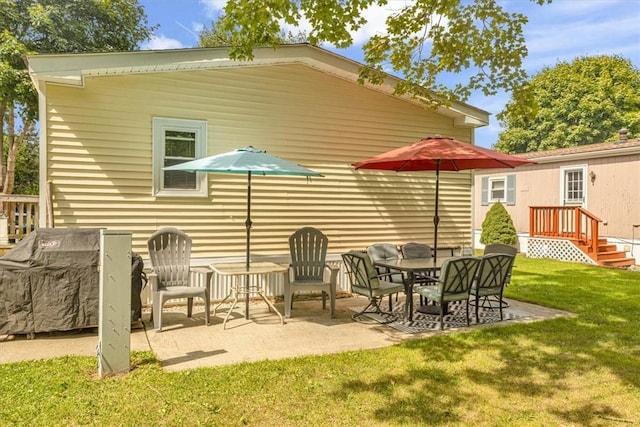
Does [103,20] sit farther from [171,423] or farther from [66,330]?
[171,423]

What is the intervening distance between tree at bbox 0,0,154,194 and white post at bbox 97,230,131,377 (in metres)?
9.65

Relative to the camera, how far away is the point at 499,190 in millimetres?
15555

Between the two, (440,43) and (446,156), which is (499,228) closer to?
(440,43)

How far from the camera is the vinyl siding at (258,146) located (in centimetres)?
566

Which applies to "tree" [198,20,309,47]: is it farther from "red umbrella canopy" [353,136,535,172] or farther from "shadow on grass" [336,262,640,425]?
"shadow on grass" [336,262,640,425]

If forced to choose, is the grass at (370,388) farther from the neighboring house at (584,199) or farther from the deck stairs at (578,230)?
the neighboring house at (584,199)

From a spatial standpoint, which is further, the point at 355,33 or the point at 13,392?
the point at 355,33

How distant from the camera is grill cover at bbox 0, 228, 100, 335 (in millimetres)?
4328

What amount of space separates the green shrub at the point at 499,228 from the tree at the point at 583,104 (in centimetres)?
1401

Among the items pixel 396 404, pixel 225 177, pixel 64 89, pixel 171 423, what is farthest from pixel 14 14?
pixel 396 404

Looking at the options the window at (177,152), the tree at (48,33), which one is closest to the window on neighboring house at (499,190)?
the window at (177,152)

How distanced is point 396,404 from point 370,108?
5548 millimetres

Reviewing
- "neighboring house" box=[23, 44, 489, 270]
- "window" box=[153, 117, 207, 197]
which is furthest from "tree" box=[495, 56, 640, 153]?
"window" box=[153, 117, 207, 197]

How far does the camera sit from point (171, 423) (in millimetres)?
2764
